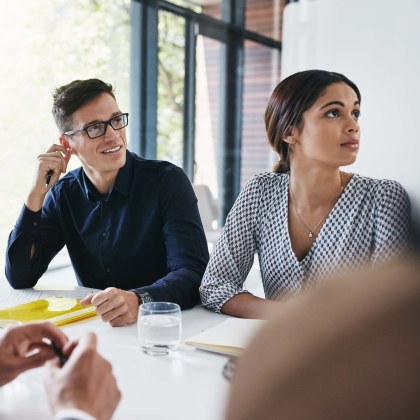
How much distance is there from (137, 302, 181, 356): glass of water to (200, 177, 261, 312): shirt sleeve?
0.36 m

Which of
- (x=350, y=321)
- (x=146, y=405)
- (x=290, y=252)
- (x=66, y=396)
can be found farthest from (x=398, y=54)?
(x=350, y=321)

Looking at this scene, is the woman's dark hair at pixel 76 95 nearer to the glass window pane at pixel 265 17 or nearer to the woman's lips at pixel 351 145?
the woman's lips at pixel 351 145

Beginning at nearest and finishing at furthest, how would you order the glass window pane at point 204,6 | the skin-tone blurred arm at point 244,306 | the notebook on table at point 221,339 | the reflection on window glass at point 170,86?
1. the notebook on table at point 221,339
2. the skin-tone blurred arm at point 244,306
3. the reflection on window glass at point 170,86
4. the glass window pane at point 204,6

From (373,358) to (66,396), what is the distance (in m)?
0.58

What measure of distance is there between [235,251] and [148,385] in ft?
2.44

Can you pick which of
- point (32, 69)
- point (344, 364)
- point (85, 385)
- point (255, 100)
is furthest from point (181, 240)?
point (255, 100)

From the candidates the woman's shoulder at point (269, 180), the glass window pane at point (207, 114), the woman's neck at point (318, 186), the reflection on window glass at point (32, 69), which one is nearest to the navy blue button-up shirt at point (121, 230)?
the woman's shoulder at point (269, 180)

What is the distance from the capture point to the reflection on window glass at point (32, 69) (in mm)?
3500

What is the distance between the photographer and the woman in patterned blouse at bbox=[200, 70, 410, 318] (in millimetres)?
1683

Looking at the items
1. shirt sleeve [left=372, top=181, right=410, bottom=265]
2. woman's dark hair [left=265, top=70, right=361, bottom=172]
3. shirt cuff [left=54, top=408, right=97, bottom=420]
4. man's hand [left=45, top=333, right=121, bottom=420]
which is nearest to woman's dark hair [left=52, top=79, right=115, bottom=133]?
woman's dark hair [left=265, top=70, right=361, bottom=172]

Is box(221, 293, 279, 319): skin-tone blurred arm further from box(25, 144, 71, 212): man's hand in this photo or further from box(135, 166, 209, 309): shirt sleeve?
box(25, 144, 71, 212): man's hand

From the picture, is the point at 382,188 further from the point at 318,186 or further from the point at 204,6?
the point at 204,6

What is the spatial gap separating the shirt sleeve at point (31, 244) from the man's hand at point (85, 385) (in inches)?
44.7

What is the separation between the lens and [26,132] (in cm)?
361
